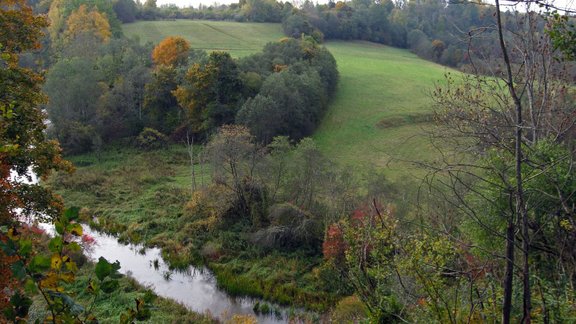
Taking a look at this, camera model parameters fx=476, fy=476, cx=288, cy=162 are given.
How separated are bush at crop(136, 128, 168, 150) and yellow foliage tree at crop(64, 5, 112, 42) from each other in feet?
67.9

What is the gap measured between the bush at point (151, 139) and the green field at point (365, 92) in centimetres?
1281

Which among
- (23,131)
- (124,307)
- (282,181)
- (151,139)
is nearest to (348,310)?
(124,307)

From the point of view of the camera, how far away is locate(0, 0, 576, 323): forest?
5562 millimetres

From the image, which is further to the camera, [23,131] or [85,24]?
[85,24]

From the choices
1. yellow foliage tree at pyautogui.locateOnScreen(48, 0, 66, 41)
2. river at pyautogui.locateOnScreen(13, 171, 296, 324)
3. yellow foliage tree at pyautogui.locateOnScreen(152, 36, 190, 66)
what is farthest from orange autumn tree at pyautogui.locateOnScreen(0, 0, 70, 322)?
yellow foliage tree at pyautogui.locateOnScreen(48, 0, 66, 41)

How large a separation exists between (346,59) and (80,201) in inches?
1446

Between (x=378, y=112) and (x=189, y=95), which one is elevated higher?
(x=189, y=95)

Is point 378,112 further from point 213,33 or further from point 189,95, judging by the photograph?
point 213,33

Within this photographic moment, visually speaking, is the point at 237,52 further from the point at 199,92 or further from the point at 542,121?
the point at 542,121

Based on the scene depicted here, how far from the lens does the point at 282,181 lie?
24984 millimetres

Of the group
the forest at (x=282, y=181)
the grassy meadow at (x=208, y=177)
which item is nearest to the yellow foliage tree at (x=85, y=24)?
the forest at (x=282, y=181)

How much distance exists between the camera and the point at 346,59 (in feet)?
187

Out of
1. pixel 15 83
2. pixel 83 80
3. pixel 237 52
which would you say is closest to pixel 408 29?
pixel 237 52

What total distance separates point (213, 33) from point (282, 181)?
44.1 m
